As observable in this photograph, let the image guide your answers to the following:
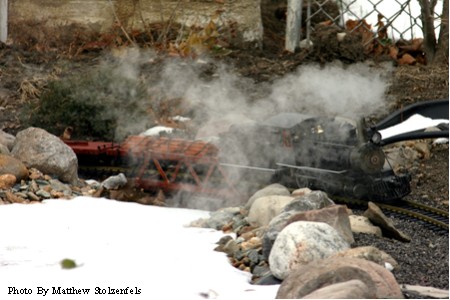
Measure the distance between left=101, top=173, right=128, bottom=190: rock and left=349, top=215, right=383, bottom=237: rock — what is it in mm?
3286

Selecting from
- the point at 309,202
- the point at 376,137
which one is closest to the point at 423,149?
the point at 376,137

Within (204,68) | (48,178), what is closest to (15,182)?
(48,178)

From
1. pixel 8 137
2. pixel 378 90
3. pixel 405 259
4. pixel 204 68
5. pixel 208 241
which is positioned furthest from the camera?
pixel 204 68

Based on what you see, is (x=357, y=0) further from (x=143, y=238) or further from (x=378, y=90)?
(x=143, y=238)

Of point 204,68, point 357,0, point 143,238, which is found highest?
point 357,0

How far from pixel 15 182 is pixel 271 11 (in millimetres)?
6887

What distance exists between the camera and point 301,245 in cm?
775

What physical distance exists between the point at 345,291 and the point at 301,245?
1.36 m

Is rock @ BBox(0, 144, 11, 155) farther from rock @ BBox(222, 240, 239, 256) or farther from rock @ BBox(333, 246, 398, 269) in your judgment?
rock @ BBox(333, 246, 398, 269)

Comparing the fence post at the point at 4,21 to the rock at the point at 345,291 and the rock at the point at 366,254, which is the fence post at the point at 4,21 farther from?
the rock at the point at 345,291

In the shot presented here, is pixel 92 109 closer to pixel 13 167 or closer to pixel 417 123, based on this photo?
pixel 13 167

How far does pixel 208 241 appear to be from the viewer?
927 cm

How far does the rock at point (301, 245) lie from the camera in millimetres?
7715

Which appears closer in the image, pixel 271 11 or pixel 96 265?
pixel 96 265
